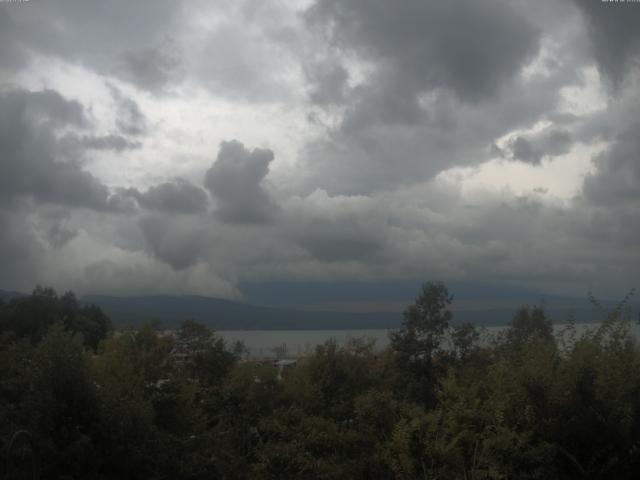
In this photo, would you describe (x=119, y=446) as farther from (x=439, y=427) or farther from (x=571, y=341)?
(x=571, y=341)

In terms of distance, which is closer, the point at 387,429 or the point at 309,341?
the point at 387,429

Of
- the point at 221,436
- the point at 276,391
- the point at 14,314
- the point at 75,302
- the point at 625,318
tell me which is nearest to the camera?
the point at 625,318

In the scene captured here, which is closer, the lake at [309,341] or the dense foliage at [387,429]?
the dense foliage at [387,429]

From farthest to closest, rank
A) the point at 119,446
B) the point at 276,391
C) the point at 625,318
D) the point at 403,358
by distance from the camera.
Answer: the point at 403,358 < the point at 276,391 < the point at 625,318 < the point at 119,446

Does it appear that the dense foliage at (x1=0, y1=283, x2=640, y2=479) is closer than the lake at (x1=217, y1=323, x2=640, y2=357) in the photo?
Yes

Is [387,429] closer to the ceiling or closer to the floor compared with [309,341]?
closer to the floor

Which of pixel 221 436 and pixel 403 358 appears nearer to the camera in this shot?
pixel 221 436

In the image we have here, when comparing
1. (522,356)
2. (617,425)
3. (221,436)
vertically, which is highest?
(522,356)

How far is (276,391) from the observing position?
18.7 metres

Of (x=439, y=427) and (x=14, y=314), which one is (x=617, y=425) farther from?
(x=14, y=314)

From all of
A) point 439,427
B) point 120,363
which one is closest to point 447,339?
point 120,363

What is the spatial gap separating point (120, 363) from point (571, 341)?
12505 mm

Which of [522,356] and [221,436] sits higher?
[522,356]

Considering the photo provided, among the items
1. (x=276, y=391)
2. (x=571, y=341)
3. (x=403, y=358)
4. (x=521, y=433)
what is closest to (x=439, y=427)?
(x=521, y=433)
